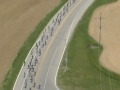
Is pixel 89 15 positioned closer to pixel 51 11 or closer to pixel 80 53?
pixel 51 11

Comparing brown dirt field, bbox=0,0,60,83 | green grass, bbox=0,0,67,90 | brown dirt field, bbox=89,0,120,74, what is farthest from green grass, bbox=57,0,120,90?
brown dirt field, bbox=0,0,60,83

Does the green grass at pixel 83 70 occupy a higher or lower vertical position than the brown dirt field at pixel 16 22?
lower

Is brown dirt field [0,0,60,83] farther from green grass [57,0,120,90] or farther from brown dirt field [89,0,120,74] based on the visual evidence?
brown dirt field [89,0,120,74]

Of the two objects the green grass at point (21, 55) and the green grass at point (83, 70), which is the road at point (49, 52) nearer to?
the green grass at point (21, 55)

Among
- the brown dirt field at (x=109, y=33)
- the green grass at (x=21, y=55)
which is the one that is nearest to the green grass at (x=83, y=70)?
the brown dirt field at (x=109, y=33)

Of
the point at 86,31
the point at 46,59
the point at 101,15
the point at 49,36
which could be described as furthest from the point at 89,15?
the point at 46,59

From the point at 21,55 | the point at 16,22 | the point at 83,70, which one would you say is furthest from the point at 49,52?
the point at 16,22

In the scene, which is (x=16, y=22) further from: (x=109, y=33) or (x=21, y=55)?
(x=109, y=33)

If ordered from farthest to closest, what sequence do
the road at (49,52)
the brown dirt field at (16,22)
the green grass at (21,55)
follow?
the brown dirt field at (16,22) → the green grass at (21,55) → the road at (49,52)
